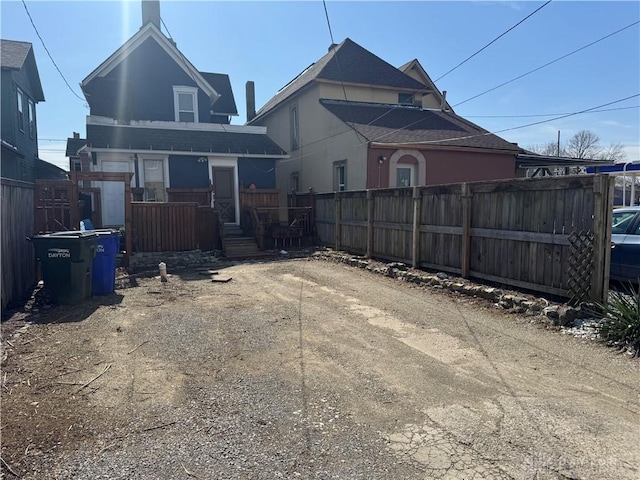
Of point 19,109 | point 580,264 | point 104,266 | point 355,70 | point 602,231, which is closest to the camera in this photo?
point 602,231

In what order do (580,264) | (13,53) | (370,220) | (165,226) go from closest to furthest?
(580,264) → (370,220) → (165,226) → (13,53)

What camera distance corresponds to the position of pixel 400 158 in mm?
15961

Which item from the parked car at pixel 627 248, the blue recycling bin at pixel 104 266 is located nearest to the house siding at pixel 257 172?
the blue recycling bin at pixel 104 266

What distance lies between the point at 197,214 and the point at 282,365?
9.43 m

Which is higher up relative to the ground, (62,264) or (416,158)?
(416,158)

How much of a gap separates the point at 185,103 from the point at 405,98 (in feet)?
34.3

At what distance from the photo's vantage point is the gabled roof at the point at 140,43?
16578mm

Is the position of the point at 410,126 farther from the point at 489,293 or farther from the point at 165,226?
the point at 489,293

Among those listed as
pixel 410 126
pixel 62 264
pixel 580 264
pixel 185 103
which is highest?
pixel 185 103

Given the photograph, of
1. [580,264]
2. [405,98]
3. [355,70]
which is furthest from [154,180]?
[580,264]

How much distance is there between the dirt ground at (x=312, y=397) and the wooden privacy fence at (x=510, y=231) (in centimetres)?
92

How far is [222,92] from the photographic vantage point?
2192 centimetres

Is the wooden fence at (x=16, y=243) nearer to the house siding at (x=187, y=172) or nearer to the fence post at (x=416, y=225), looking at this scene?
the house siding at (x=187, y=172)

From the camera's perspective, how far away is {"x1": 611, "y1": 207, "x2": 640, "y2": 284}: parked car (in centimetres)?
725
